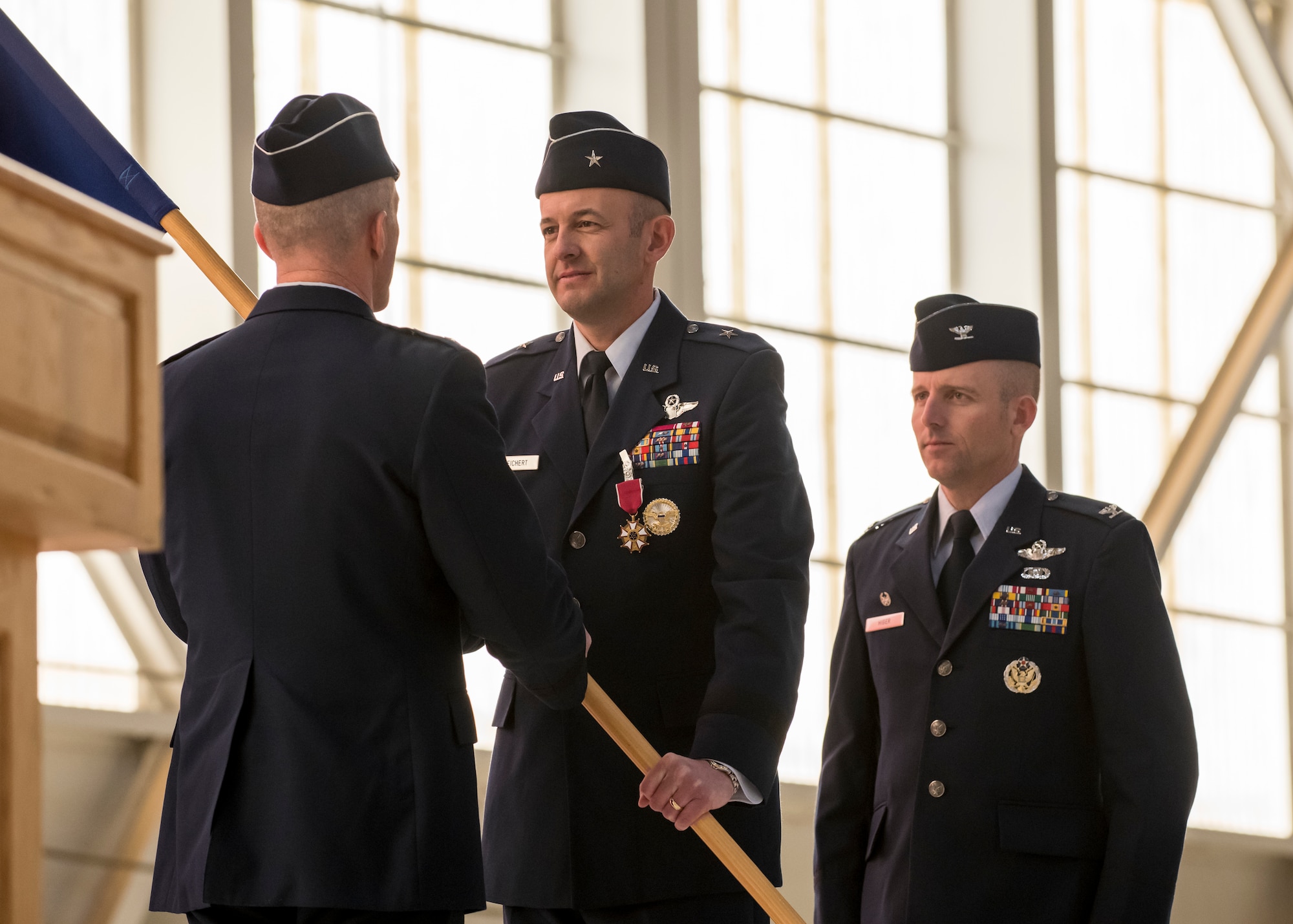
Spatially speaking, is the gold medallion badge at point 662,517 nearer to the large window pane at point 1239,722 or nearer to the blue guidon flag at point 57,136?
the blue guidon flag at point 57,136

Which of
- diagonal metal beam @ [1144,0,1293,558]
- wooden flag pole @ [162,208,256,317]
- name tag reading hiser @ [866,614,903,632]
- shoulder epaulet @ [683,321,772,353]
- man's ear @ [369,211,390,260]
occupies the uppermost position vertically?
diagonal metal beam @ [1144,0,1293,558]

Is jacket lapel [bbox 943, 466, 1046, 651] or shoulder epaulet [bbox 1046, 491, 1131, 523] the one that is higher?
shoulder epaulet [bbox 1046, 491, 1131, 523]

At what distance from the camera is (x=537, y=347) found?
3.06 metres

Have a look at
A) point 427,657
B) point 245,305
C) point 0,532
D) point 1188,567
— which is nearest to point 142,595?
point 245,305

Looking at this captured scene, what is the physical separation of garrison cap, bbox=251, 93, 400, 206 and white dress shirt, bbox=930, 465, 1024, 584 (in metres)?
1.37

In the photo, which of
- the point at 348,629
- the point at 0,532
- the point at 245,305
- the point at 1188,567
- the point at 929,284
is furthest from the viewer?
the point at 1188,567

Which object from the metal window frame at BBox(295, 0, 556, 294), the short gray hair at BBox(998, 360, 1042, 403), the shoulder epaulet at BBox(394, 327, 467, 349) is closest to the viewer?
the shoulder epaulet at BBox(394, 327, 467, 349)

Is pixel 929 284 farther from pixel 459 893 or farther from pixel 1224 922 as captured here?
pixel 459 893

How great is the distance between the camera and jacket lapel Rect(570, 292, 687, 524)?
2789 millimetres

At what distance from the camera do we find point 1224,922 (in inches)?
307

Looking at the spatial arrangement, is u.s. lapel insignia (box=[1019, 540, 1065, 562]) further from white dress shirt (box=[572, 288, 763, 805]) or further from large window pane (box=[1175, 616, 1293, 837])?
large window pane (box=[1175, 616, 1293, 837])

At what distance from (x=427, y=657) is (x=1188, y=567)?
6.52m

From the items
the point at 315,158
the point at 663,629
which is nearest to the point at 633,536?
the point at 663,629

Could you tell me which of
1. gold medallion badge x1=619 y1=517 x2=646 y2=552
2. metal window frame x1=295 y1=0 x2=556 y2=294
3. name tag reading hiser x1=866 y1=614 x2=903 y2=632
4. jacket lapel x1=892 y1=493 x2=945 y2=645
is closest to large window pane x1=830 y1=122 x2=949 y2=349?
metal window frame x1=295 y1=0 x2=556 y2=294
